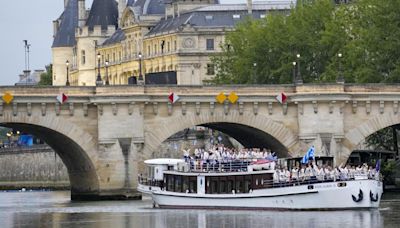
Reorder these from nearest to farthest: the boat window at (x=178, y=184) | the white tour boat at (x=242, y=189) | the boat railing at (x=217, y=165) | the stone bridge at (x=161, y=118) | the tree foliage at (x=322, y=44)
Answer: the white tour boat at (x=242, y=189), the boat railing at (x=217, y=165), the boat window at (x=178, y=184), the stone bridge at (x=161, y=118), the tree foliage at (x=322, y=44)

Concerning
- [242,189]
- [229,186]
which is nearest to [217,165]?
[229,186]

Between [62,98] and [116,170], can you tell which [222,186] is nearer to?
[116,170]

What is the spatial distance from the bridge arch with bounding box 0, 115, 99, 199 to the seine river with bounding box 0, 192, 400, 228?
2.83 m

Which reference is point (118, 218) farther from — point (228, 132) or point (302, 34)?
point (302, 34)

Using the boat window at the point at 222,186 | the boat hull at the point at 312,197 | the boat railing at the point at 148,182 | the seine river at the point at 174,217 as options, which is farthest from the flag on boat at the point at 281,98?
the boat hull at the point at 312,197

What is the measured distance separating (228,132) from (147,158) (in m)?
11.3

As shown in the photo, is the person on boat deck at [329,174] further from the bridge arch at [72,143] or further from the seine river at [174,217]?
the bridge arch at [72,143]

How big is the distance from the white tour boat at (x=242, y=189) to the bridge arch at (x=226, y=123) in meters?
4.83

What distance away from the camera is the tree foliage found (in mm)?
129875

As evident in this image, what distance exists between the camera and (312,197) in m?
105

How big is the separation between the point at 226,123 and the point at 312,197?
629 inches

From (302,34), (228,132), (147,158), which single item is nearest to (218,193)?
(147,158)

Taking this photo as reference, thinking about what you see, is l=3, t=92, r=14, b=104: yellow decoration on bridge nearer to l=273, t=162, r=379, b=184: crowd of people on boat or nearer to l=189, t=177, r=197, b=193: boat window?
l=189, t=177, r=197, b=193: boat window

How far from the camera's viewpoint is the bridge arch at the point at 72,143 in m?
115
